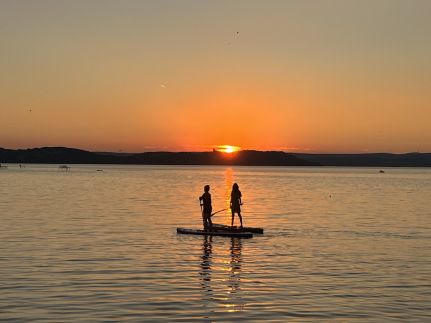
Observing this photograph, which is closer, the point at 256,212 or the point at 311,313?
the point at 311,313

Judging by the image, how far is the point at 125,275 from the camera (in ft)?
72.0

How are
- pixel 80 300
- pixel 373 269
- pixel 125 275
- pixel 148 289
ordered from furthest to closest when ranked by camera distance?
pixel 373 269 → pixel 125 275 → pixel 148 289 → pixel 80 300

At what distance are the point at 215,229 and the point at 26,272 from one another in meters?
14.9

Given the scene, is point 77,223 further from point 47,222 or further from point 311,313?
point 311,313

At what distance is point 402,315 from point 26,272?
12.4m

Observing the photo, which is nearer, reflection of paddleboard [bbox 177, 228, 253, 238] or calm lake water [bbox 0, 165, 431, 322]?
calm lake water [bbox 0, 165, 431, 322]

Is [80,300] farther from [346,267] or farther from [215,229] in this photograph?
[215,229]

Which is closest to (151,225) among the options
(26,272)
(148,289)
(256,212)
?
(256,212)

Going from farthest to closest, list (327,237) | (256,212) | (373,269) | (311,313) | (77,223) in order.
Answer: (256,212), (77,223), (327,237), (373,269), (311,313)

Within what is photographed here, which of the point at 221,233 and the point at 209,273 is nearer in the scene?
the point at 209,273

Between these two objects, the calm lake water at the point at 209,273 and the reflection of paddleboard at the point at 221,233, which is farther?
the reflection of paddleboard at the point at 221,233

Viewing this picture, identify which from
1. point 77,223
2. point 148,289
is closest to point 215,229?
point 77,223

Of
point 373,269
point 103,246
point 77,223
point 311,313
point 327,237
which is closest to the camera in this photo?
point 311,313

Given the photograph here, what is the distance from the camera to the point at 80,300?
58.6ft
